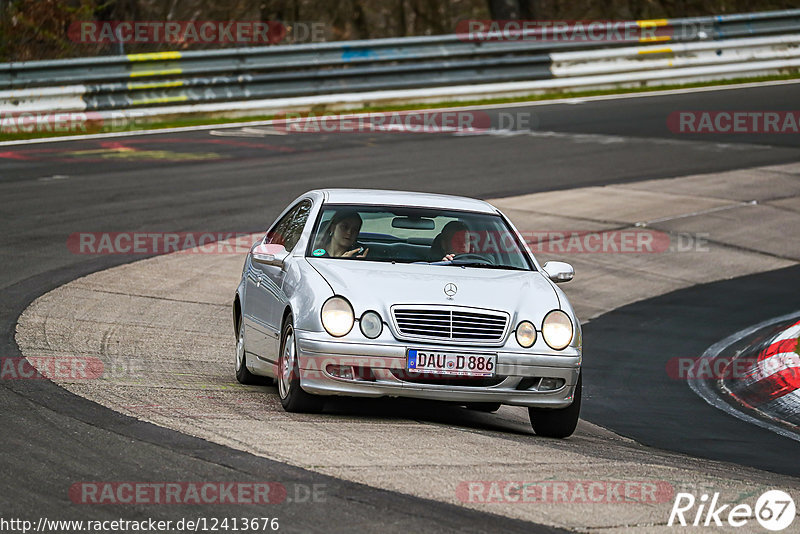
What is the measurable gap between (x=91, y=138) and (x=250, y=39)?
10.5 meters

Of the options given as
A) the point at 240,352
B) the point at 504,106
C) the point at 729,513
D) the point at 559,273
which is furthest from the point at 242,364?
the point at 504,106

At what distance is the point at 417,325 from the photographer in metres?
7.87

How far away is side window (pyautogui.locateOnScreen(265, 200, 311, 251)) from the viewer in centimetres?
931

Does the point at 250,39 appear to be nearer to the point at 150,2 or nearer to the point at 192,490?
the point at 150,2

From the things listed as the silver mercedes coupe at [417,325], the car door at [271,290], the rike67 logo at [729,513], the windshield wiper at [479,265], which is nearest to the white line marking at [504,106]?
the car door at [271,290]

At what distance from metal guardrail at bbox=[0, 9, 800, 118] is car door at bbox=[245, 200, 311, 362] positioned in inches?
542

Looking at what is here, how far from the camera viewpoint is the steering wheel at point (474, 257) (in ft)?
29.4

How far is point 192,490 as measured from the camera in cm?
600

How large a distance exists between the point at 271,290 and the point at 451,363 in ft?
5.45

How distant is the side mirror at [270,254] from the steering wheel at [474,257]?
1182 mm

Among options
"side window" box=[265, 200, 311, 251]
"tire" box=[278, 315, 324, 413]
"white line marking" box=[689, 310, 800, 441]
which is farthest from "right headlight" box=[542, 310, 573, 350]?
"white line marking" box=[689, 310, 800, 441]

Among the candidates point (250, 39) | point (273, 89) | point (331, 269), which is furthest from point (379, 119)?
point (331, 269)

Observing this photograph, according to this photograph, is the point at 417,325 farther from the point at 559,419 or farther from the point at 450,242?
the point at 450,242

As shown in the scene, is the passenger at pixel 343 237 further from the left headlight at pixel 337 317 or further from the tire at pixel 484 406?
the tire at pixel 484 406
